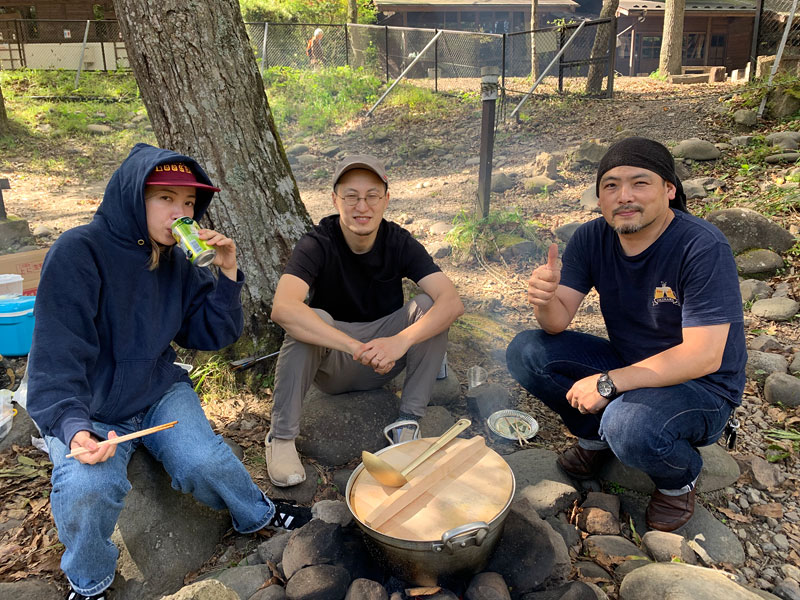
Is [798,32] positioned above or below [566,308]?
above

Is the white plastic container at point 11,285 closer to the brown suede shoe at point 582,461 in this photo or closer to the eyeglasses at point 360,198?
the eyeglasses at point 360,198

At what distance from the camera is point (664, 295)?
2762 millimetres

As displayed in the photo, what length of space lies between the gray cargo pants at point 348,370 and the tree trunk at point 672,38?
593 inches

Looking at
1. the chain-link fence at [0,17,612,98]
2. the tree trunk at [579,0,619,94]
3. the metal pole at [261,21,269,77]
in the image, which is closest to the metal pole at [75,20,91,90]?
the chain-link fence at [0,17,612,98]

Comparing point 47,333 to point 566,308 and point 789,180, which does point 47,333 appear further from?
point 789,180

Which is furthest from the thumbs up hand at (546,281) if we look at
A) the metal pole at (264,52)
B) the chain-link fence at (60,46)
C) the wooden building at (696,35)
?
the wooden building at (696,35)

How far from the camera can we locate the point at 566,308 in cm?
310

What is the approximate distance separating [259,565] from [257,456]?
95 centimetres

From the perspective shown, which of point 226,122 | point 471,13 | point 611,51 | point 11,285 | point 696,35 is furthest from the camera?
point 471,13

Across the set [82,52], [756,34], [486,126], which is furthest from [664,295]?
[82,52]

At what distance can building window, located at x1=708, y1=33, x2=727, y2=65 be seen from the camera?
19.1 m

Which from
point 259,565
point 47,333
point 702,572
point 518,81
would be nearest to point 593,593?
point 702,572

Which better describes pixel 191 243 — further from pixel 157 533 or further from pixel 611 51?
pixel 611 51

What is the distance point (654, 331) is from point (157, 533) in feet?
8.07
